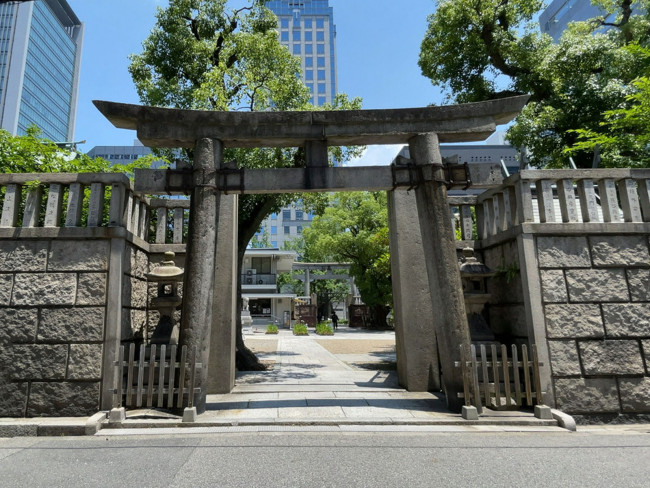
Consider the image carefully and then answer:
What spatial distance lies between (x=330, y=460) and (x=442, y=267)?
10.1ft

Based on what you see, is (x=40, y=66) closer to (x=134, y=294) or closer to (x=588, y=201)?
(x=134, y=294)

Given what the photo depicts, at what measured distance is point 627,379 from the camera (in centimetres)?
544

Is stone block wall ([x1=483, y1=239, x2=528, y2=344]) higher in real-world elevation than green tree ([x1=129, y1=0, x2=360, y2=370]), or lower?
lower

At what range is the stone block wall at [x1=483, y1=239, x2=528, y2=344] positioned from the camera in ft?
19.8

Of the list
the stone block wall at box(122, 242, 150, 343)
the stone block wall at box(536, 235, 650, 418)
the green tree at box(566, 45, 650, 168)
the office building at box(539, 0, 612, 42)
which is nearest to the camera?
the stone block wall at box(536, 235, 650, 418)

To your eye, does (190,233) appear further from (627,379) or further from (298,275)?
(298,275)

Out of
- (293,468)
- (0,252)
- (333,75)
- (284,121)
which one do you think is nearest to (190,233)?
(284,121)

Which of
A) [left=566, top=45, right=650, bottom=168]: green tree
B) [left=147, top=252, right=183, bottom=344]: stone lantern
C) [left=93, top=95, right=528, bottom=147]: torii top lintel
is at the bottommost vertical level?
[left=147, top=252, right=183, bottom=344]: stone lantern

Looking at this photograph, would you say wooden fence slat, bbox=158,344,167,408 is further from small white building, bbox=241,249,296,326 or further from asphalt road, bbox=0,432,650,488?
small white building, bbox=241,249,296,326

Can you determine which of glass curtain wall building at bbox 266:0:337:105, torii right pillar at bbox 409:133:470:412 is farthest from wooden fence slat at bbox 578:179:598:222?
glass curtain wall building at bbox 266:0:337:105

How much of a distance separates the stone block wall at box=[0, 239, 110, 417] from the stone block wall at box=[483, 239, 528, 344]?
613cm

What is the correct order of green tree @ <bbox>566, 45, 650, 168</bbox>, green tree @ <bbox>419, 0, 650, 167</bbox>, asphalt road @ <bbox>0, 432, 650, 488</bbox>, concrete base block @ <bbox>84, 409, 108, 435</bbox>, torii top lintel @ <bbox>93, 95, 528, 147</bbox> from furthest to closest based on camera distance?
green tree @ <bbox>419, 0, 650, 167</bbox> → green tree @ <bbox>566, 45, 650, 168</bbox> → torii top lintel @ <bbox>93, 95, 528, 147</bbox> → concrete base block @ <bbox>84, 409, 108, 435</bbox> → asphalt road @ <bbox>0, 432, 650, 488</bbox>

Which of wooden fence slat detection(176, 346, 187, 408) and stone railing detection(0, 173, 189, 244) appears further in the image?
stone railing detection(0, 173, 189, 244)

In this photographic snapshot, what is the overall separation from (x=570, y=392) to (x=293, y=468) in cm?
410
